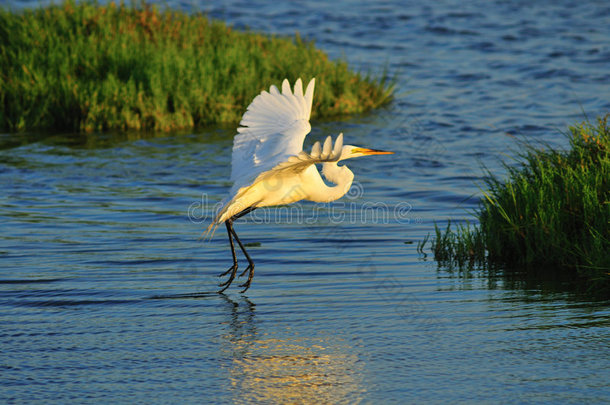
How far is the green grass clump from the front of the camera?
11.9 m

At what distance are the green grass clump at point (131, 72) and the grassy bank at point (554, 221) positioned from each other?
6415mm

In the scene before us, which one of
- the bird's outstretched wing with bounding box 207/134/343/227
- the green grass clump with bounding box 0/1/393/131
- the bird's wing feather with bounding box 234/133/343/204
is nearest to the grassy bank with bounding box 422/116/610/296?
the bird's outstretched wing with bounding box 207/134/343/227

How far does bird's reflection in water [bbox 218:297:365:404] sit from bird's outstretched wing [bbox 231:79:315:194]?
153cm

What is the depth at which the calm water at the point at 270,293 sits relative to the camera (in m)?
4.20

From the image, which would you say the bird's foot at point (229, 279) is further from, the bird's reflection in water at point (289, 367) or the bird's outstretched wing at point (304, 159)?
the bird's reflection in water at point (289, 367)

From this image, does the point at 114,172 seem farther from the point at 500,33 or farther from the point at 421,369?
the point at 500,33

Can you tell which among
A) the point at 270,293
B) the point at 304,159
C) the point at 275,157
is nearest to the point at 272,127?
the point at 275,157

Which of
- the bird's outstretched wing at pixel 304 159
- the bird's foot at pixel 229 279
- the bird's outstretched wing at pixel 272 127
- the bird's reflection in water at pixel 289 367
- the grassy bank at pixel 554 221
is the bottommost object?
the bird's reflection in water at pixel 289 367

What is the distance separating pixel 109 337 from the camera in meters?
4.84

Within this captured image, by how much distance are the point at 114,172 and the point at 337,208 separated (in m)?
3.21

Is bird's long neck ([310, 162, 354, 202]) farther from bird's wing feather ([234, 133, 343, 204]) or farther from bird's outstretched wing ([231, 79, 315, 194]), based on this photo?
bird's wing feather ([234, 133, 343, 204])

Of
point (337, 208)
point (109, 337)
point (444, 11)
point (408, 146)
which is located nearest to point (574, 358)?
point (109, 337)

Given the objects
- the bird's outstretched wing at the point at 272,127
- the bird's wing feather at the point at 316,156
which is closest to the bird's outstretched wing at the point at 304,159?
the bird's wing feather at the point at 316,156

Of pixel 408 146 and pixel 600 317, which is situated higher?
pixel 408 146
